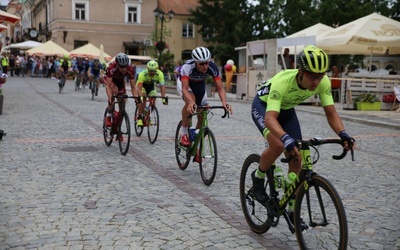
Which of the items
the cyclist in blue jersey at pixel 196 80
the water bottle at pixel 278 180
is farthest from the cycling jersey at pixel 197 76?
the water bottle at pixel 278 180

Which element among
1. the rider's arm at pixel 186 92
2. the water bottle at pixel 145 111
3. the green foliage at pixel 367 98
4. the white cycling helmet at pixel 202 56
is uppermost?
the white cycling helmet at pixel 202 56

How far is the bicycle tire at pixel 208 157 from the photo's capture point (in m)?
6.90

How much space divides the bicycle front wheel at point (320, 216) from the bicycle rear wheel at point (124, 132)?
548 cm

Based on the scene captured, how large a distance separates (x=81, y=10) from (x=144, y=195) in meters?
51.6

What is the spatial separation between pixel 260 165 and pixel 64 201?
2.51 metres

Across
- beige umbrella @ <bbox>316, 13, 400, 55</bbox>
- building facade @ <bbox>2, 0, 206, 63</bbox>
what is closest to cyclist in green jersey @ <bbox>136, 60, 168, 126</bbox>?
beige umbrella @ <bbox>316, 13, 400, 55</bbox>

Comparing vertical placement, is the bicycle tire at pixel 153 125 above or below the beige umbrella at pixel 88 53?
below

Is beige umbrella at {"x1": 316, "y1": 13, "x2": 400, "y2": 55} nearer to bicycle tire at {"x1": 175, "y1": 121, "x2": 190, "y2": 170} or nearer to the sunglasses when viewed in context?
bicycle tire at {"x1": 175, "y1": 121, "x2": 190, "y2": 170}

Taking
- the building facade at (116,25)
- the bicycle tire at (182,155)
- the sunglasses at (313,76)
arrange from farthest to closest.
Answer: the building facade at (116,25), the bicycle tire at (182,155), the sunglasses at (313,76)

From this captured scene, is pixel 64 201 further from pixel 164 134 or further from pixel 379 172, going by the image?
pixel 164 134

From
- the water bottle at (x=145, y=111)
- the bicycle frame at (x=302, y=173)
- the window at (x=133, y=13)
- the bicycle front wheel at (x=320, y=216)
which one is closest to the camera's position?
the bicycle front wheel at (x=320, y=216)

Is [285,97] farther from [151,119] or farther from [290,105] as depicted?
[151,119]

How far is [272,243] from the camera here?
4.68 meters

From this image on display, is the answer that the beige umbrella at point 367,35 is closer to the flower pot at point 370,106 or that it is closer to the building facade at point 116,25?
the flower pot at point 370,106
